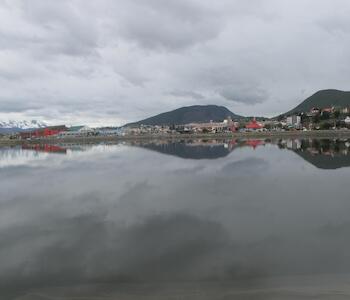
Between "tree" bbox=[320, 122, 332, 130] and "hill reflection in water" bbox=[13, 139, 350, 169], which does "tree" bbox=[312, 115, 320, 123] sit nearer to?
"tree" bbox=[320, 122, 332, 130]

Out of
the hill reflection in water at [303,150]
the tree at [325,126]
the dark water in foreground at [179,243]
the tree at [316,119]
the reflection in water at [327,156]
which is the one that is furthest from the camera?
the tree at [316,119]

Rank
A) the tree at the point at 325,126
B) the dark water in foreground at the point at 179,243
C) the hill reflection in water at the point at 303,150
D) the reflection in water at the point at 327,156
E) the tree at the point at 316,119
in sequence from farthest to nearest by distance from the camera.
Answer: the tree at the point at 316,119 < the tree at the point at 325,126 < the hill reflection in water at the point at 303,150 < the reflection in water at the point at 327,156 < the dark water in foreground at the point at 179,243

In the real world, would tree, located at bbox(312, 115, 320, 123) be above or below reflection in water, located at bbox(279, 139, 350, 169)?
above

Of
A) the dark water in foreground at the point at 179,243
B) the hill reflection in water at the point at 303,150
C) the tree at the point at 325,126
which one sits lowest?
the dark water in foreground at the point at 179,243

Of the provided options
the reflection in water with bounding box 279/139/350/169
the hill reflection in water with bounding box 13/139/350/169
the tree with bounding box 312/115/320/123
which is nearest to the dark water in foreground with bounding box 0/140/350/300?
the reflection in water with bounding box 279/139/350/169

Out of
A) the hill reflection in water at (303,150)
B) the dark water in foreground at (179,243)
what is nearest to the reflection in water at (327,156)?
the hill reflection in water at (303,150)

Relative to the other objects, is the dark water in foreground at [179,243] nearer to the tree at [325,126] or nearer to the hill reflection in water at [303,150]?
the hill reflection in water at [303,150]

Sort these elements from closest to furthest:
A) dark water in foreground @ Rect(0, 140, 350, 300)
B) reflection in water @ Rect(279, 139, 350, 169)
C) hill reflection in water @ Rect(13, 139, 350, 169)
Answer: dark water in foreground @ Rect(0, 140, 350, 300), reflection in water @ Rect(279, 139, 350, 169), hill reflection in water @ Rect(13, 139, 350, 169)

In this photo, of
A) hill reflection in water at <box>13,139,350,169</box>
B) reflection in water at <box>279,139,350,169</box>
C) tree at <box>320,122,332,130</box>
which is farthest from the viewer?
tree at <box>320,122,332,130</box>

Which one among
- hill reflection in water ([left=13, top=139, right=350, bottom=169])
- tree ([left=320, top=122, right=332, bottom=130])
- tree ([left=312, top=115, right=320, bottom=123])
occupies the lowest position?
hill reflection in water ([left=13, top=139, right=350, bottom=169])

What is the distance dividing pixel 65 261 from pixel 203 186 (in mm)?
12068

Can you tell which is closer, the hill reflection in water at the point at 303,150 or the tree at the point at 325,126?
the hill reflection in water at the point at 303,150

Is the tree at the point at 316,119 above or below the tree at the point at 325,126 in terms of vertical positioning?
above

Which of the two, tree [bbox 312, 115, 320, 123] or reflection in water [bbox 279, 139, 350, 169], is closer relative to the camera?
reflection in water [bbox 279, 139, 350, 169]
